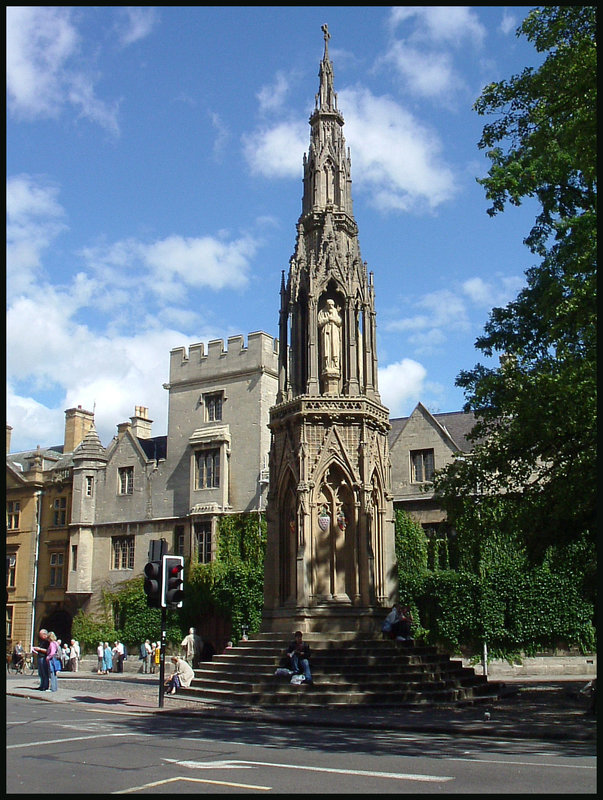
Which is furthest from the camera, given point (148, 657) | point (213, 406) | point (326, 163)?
point (213, 406)

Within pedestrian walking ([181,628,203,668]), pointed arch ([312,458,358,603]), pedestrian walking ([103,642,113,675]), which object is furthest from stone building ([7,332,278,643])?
pointed arch ([312,458,358,603])

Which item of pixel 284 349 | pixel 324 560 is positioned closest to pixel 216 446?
pixel 284 349

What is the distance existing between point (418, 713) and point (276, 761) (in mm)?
6258

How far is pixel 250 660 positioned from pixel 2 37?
1490 cm

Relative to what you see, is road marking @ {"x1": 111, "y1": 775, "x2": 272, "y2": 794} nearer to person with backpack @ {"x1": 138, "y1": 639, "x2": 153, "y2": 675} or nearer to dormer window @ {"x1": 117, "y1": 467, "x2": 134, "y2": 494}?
person with backpack @ {"x1": 138, "y1": 639, "x2": 153, "y2": 675}

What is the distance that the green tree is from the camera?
14625 mm

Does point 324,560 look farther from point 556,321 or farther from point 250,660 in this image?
point 556,321

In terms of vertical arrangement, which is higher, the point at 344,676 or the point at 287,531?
the point at 287,531

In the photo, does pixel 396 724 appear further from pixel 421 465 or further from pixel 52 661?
pixel 421 465

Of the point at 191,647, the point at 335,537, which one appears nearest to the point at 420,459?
the point at 191,647

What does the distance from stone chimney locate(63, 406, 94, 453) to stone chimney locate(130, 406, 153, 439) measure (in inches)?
219

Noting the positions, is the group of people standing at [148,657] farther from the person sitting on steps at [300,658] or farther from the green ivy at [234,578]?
the person sitting on steps at [300,658]

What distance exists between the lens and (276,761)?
9789 mm

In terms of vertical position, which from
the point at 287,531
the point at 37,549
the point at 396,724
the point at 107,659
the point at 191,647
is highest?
the point at 287,531
